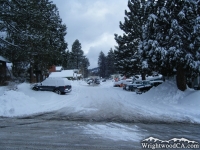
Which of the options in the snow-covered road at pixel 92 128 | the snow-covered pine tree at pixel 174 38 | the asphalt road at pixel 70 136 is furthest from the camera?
the snow-covered pine tree at pixel 174 38

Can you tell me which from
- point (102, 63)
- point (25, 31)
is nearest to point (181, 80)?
point (25, 31)

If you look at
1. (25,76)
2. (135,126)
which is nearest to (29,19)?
(135,126)

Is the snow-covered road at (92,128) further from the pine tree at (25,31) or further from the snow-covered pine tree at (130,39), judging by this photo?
the snow-covered pine tree at (130,39)

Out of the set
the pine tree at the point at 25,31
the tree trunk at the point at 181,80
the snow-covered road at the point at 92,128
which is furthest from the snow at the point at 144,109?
the pine tree at the point at 25,31

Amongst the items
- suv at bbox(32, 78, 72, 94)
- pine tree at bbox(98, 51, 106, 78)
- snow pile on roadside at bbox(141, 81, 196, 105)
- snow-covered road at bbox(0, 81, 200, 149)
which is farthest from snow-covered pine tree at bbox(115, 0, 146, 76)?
pine tree at bbox(98, 51, 106, 78)

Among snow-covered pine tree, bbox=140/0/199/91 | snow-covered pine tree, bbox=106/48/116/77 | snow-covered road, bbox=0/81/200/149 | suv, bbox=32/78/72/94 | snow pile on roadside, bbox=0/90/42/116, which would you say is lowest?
snow-covered road, bbox=0/81/200/149

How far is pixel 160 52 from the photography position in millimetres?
14578

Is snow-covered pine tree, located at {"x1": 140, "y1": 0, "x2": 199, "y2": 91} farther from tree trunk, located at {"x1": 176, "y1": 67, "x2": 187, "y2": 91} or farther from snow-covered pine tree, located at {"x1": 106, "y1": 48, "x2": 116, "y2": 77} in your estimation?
snow-covered pine tree, located at {"x1": 106, "y1": 48, "x2": 116, "y2": 77}

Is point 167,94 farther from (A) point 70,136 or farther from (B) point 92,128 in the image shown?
(A) point 70,136

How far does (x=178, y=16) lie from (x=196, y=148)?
37.1 ft

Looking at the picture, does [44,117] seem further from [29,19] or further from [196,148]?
[29,19]

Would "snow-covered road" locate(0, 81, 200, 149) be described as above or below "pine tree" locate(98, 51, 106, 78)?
below

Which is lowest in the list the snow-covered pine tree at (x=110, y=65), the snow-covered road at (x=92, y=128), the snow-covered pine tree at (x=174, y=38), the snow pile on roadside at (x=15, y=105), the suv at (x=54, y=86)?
the snow-covered road at (x=92, y=128)

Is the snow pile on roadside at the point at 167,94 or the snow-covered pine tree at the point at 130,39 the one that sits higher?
the snow-covered pine tree at the point at 130,39
